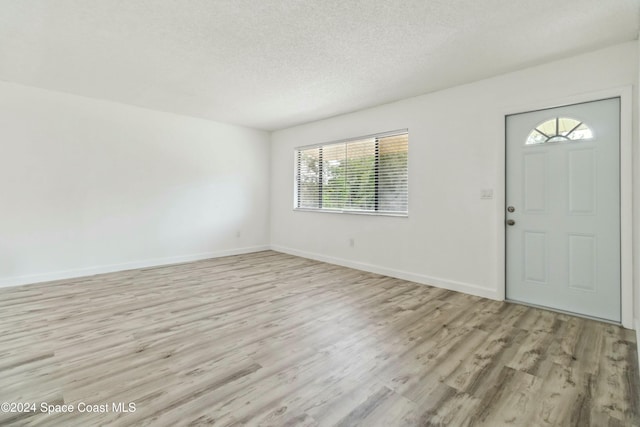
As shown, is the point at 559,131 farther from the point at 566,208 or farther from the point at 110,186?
the point at 110,186

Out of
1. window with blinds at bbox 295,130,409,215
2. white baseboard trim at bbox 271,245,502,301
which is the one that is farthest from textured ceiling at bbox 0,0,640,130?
white baseboard trim at bbox 271,245,502,301

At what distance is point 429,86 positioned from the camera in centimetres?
376

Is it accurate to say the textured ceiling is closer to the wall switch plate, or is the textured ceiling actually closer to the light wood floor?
the wall switch plate

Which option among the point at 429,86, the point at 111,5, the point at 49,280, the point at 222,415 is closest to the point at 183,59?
the point at 111,5

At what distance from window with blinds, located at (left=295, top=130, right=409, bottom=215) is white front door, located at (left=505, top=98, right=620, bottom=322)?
1412mm

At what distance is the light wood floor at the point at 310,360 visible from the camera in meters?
1.63

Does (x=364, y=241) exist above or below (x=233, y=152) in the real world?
below

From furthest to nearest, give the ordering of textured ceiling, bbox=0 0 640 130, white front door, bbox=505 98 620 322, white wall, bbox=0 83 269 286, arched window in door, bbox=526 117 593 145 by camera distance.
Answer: white wall, bbox=0 83 269 286, arched window in door, bbox=526 117 593 145, white front door, bbox=505 98 620 322, textured ceiling, bbox=0 0 640 130

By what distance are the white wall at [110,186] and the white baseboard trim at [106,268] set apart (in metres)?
0.02

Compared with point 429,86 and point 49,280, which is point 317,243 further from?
point 49,280

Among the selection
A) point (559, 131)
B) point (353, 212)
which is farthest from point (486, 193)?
point (353, 212)

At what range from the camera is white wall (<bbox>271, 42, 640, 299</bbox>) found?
9.88ft

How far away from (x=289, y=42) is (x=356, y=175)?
2653mm

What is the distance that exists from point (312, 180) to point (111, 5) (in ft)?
13.1
